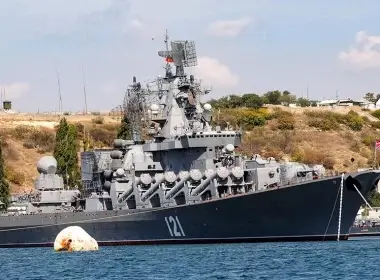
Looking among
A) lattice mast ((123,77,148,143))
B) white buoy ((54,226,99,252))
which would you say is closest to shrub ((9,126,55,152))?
lattice mast ((123,77,148,143))

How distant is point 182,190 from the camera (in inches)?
2549

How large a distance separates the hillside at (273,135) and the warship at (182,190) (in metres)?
41.2

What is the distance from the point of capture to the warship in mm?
60812

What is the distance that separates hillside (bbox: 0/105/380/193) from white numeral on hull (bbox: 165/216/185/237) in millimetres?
50980

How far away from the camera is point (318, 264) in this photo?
46719 mm

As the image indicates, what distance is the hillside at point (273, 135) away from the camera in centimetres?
12800

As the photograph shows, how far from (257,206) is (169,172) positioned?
23.7 feet

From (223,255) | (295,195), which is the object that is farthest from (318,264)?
(295,195)

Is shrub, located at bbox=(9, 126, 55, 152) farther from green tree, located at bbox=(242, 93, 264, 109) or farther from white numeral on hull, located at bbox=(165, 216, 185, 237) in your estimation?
white numeral on hull, located at bbox=(165, 216, 185, 237)

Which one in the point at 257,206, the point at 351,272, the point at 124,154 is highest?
the point at 124,154

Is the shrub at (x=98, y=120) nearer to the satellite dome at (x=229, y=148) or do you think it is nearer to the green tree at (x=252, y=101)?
the green tree at (x=252, y=101)

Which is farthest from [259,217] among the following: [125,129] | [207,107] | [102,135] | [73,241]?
[102,135]

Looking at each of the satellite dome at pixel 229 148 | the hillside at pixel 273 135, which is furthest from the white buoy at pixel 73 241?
the hillside at pixel 273 135

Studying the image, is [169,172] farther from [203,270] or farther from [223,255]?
[203,270]
